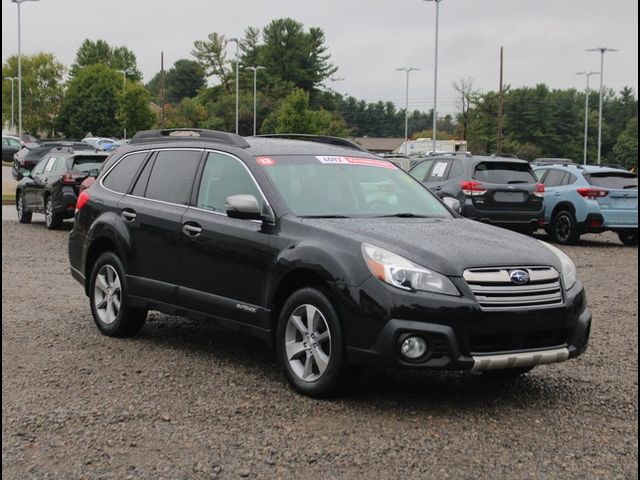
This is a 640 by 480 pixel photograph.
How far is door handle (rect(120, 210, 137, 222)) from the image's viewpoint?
7.70 m

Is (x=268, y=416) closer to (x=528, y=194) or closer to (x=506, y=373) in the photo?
(x=506, y=373)

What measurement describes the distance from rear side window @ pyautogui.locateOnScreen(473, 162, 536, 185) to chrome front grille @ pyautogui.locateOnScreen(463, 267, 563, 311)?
1204 centimetres

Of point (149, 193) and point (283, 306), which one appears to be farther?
point (149, 193)

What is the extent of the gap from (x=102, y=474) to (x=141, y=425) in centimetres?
83

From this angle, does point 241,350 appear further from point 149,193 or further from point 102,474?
point 102,474

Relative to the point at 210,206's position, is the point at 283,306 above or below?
below

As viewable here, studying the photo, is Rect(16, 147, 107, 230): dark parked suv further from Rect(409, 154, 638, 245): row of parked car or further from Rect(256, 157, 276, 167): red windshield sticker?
Rect(256, 157, 276, 167): red windshield sticker

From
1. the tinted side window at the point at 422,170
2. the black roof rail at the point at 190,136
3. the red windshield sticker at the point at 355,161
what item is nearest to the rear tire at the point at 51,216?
the tinted side window at the point at 422,170

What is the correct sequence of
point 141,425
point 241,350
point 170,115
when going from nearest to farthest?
point 141,425 < point 241,350 < point 170,115

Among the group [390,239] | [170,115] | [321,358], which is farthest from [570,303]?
[170,115]

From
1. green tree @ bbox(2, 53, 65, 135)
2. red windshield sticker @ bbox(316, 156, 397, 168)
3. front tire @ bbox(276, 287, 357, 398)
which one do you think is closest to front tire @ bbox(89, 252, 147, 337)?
red windshield sticker @ bbox(316, 156, 397, 168)

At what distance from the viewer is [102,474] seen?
4.50 m

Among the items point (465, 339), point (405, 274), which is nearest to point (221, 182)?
point (405, 274)

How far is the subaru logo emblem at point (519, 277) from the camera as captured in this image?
18.5ft
